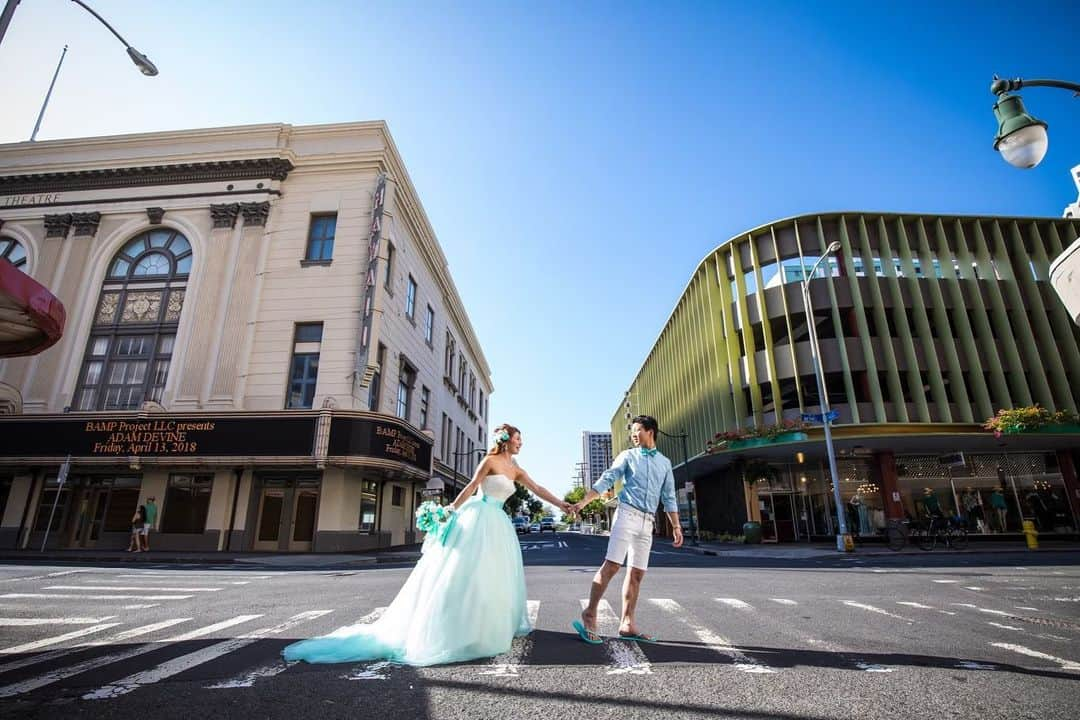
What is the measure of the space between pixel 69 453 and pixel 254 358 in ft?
24.7

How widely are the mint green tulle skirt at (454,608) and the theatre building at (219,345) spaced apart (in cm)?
1562

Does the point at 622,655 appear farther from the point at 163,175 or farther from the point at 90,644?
the point at 163,175

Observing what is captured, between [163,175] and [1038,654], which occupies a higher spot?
[163,175]

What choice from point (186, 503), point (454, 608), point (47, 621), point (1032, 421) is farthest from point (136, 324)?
point (1032, 421)

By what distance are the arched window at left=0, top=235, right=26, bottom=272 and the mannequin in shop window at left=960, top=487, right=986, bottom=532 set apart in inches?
1858

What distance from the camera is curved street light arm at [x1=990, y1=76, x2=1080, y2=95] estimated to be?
5383 millimetres

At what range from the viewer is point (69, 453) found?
19938mm

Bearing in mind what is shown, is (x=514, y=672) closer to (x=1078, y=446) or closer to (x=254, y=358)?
(x=254, y=358)

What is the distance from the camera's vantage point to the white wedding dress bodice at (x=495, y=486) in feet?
16.3

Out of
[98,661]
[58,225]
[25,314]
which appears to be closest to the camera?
[98,661]

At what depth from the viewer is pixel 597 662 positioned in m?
3.97

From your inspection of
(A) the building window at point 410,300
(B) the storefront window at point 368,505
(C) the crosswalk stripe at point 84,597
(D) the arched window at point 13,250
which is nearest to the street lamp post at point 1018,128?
(C) the crosswalk stripe at point 84,597

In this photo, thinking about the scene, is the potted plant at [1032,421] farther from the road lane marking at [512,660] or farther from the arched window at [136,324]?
the arched window at [136,324]

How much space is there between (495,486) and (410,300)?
942 inches
